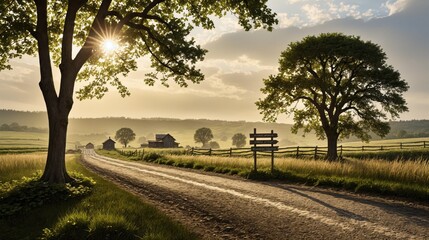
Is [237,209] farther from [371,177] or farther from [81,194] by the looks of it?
[371,177]

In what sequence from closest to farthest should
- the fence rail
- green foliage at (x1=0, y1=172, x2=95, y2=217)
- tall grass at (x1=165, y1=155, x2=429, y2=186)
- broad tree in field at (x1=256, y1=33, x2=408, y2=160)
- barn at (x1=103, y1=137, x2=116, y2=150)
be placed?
green foliage at (x1=0, y1=172, x2=95, y2=217) → tall grass at (x1=165, y1=155, x2=429, y2=186) → broad tree in field at (x1=256, y1=33, x2=408, y2=160) → the fence rail → barn at (x1=103, y1=137, x2=116, y2=150)

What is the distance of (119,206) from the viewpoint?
7.91 meters

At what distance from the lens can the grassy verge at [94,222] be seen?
5.76 m

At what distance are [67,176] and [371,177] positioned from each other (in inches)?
479

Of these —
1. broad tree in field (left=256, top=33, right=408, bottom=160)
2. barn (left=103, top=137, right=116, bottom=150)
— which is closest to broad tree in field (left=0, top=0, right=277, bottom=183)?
broad tree in field (left=256, top=33, right=408, bottom=160)

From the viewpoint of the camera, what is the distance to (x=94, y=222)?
598cm

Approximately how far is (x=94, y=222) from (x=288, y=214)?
447 centimetres

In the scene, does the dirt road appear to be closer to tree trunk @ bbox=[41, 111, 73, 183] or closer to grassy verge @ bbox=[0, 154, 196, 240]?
grassy verge @ bbox=[0, 154, 196, 240]

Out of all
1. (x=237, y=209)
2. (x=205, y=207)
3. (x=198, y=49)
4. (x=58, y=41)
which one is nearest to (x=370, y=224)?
(x=237, y=209)

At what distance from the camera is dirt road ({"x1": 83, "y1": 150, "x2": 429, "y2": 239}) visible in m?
6.09

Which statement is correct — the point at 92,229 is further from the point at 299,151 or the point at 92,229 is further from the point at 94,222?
the point at 299,151

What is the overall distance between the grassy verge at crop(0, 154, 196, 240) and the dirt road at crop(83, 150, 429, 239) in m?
0.83

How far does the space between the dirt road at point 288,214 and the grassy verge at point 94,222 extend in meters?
0.83

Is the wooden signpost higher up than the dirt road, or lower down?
higher up
